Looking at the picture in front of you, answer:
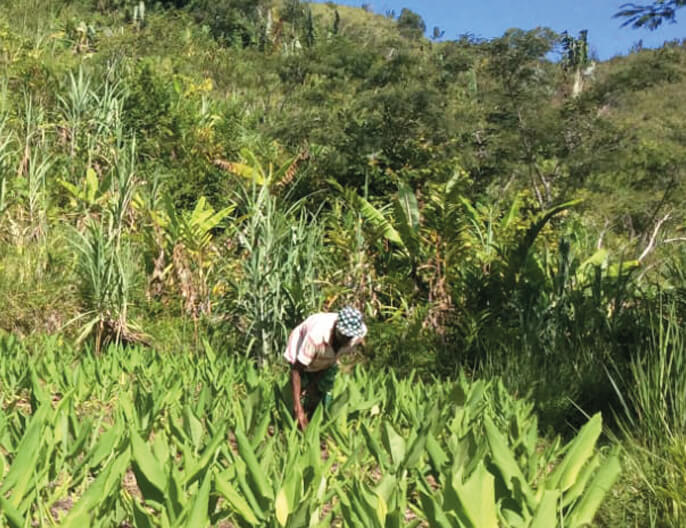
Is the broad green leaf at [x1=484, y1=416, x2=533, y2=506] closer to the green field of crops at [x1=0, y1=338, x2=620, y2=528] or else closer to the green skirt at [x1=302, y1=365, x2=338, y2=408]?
the green field of crops at [x1=0, y1=338, x2=620, y2=528]

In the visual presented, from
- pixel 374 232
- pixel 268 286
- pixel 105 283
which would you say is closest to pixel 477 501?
pixel 268 286

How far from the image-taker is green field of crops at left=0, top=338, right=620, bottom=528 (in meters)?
1.53

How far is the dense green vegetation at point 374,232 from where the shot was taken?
4.34 m

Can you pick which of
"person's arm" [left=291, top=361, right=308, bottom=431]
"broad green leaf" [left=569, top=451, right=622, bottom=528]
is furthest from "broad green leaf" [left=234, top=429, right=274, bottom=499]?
"person's arm" [left=291, top=361, right=308, bottom=431]

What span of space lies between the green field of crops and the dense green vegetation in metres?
0.08

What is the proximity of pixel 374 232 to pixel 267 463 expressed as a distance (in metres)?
5.15

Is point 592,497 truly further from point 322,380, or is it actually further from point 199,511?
point 322,380

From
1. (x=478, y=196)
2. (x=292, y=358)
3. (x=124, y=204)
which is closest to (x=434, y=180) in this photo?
(x=478, y=196)

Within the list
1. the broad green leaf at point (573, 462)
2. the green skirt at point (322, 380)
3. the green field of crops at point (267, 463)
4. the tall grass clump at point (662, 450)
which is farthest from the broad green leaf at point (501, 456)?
the green skirt at point (322, 380)

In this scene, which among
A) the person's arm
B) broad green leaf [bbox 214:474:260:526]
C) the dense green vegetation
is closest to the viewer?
broad green leaf [bbox 214:474:260:526]

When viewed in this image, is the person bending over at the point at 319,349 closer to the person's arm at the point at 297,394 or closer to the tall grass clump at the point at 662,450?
the person's arm at the point at 297,394

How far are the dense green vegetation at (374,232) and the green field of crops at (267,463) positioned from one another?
0.25ft

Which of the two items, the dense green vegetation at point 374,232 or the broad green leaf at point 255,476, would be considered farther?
the dense green vegetation at point 374,232

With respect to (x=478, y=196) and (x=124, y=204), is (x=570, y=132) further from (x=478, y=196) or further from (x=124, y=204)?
(x=124, y=204)
